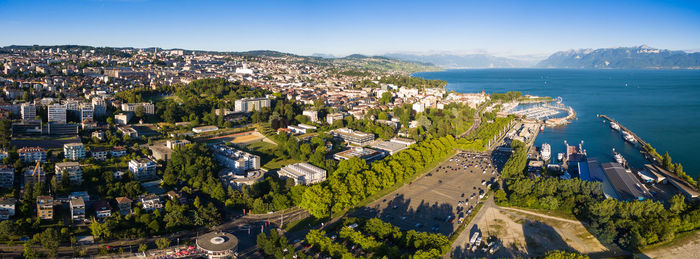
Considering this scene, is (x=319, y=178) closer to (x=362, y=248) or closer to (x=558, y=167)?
(x=362, y=248)

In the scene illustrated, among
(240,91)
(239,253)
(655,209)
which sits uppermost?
(240,91)

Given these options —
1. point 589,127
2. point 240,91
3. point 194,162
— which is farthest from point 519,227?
point 240,91

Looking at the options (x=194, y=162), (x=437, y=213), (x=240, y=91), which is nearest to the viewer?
(x=437, y=213)

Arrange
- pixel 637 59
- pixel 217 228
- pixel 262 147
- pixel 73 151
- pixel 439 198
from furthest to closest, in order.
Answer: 1. pixel 637 59
2. pixel 262 147
3. pixel 73 151
4. pixel 439 198
5. pixel 217 228

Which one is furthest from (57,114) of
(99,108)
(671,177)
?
(671,177)

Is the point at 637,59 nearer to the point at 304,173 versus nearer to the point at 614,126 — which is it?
the point at 614,126

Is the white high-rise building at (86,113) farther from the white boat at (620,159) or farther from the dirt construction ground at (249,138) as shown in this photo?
the white boat at (620,159)
